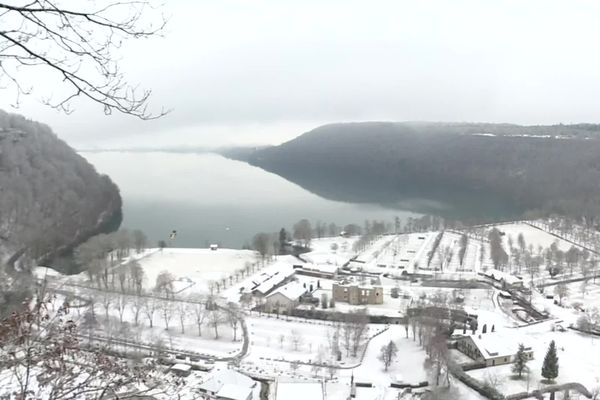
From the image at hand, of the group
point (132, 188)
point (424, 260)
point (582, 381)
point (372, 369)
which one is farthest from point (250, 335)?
point (132, 188)

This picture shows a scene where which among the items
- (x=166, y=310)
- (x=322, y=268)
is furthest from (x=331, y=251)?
(x=166, y=310)

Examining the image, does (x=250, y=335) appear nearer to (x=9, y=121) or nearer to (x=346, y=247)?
(x=346, y=247)

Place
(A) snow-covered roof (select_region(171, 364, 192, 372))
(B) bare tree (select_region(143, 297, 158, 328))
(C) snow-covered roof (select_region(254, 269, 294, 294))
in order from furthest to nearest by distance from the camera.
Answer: (C) snow-covered roof (select_region(254, 269, 294, 294)) < (B) bare tree (select_region(143, 297, 158, 328)) < (A) snow-covered roof (select_region(171, 364, 192, 372))

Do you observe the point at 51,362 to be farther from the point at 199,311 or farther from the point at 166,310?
the point at 166,310

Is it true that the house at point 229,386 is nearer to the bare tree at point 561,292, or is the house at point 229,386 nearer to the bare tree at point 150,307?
the bare tree at point 150,307

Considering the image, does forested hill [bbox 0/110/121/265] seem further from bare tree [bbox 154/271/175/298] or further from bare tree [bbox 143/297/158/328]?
bare tree [bbox 143/297/158/328]

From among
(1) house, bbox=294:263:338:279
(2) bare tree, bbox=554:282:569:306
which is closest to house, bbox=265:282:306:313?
(1) house, bbox=294:263:338:279

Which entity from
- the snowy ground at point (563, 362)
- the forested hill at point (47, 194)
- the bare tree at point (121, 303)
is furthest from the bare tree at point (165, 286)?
the snowy ground at point (563, 362)
